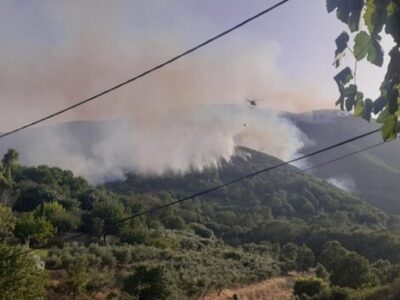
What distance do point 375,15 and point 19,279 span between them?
72.1ft

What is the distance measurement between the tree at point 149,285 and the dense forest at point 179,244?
5 centimetres

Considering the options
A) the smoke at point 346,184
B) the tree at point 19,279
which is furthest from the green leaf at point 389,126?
the smoke at point 346,184

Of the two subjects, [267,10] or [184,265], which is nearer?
[267,10]

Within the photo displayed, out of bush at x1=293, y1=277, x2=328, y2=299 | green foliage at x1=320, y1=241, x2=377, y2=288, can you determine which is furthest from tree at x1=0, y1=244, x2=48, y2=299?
green foliage at x1=320, y1=241, x2=377, y2=288

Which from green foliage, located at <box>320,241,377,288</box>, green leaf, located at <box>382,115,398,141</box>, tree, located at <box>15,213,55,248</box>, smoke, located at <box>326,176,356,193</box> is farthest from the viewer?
smoke, located at <box>326,176,356,193</box>

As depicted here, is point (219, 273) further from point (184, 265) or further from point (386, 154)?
point (386, 154)

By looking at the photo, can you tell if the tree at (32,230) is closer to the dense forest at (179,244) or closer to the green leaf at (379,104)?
the dense forest at (179,244)

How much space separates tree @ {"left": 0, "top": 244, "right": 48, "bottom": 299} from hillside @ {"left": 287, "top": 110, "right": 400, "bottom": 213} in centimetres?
10209

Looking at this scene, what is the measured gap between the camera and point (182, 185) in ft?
369

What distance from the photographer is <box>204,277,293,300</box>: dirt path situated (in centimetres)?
3444

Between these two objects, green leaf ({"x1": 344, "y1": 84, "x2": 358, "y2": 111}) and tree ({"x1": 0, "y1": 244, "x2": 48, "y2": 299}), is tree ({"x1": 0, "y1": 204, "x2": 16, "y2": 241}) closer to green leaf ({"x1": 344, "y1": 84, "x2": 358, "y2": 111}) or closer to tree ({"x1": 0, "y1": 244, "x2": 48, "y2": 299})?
tree ({"x1": 0, "y1": 244, "x2": 48, "y2": 299})

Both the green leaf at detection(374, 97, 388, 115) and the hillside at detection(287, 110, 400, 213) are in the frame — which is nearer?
the green leaf at detection(374, 97, 388, 115)

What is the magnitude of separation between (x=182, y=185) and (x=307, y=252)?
65233 millimetres

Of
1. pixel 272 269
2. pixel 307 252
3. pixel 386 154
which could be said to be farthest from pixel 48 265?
pixel 386 154
